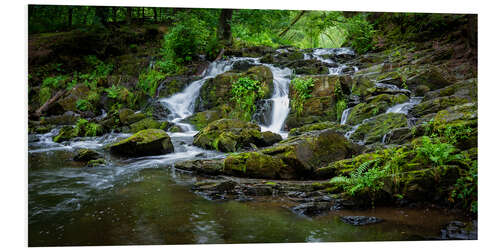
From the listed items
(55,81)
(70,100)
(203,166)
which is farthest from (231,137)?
(55,81)

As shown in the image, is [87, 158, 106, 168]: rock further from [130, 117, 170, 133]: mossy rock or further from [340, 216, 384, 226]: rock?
[340, 216, 384, 226]: rock

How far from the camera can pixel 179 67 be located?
10430 millimetres

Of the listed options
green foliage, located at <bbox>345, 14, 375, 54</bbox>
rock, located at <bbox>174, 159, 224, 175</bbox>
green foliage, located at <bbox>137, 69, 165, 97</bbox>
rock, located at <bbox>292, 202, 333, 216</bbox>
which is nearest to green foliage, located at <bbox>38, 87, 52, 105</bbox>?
green foliage, located at <bbox>137, 69, 165, 97</bbox>

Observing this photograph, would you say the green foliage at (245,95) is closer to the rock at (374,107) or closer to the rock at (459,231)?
the rock at (374,107)

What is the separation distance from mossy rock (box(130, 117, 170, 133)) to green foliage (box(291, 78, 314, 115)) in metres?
3.17

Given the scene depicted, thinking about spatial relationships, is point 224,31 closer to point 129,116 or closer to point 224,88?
point 224,88

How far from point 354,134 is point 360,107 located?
1.19 meters

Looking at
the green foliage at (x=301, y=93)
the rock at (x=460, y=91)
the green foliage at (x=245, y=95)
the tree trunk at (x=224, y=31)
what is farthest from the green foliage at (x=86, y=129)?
the rock at (x=460, y=91)

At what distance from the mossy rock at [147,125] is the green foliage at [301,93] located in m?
3.17

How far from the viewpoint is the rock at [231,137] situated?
596 cm

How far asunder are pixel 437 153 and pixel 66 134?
739 centimetres

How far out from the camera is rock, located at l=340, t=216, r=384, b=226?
10.2 feet

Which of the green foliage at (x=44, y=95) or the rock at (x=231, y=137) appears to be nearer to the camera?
the rock at (x=231, y=137)
